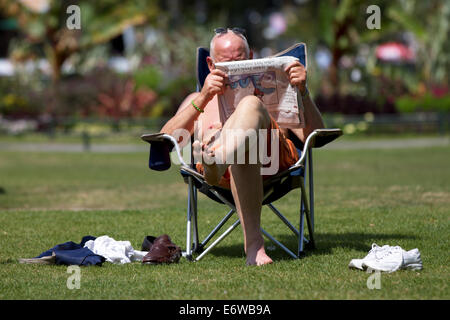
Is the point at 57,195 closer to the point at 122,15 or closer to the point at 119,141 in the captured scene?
the point at 119,141

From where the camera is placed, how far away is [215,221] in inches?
274

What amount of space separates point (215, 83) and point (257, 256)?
112 centimetres

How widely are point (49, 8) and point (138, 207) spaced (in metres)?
18.1

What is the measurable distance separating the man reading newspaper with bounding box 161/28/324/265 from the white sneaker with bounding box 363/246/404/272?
2.15ft

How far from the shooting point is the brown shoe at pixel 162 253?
16.1 ft

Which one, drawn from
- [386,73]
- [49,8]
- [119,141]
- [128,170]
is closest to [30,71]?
[49,8]

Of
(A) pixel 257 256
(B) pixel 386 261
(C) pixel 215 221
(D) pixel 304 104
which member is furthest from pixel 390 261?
Answer: (C) pixel 215 221

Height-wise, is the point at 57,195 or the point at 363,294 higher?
the point at 363,294

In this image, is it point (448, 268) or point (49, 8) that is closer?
point (448, 268)

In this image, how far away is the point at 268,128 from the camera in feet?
15.8

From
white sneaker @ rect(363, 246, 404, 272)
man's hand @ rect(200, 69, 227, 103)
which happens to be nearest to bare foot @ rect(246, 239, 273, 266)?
white sneaker @ rect(363, 246, 404, 272)

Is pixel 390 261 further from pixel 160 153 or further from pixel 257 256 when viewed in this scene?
pixel 160 153

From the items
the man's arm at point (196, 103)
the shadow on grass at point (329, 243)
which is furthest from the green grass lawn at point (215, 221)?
the man's arm at point (196, 103)

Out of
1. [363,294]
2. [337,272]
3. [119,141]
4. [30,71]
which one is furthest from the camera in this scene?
[30,71]
